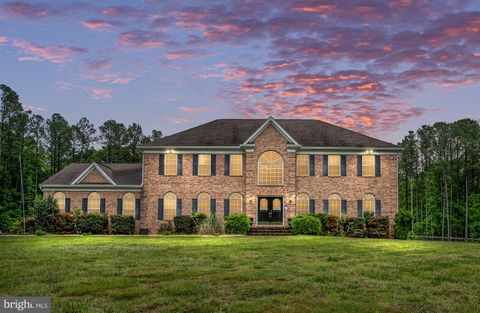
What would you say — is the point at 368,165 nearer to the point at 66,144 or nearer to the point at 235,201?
the point at 235,201

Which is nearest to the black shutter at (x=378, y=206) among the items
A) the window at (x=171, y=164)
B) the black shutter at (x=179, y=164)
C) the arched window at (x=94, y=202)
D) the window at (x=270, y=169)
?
the window at (x=270, y=169)

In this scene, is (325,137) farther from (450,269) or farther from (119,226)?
(450,269)

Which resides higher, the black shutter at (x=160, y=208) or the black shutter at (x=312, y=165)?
the black shutter at (x=312, y=165)

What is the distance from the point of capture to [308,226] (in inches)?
1288

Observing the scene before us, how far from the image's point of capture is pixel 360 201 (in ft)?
124

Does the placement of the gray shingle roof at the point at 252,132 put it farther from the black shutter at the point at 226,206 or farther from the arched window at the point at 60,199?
the arched window at the point at 60,199

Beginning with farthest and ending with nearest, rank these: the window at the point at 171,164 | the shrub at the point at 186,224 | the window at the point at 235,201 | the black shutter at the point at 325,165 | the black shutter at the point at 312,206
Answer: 1. the window at the point at 171,164
2. the black shutter at the point at 325,165
3. the window at the point at 235,201
4. the black shutter at the point at 312,206
5. the shrub at the point at 186,224

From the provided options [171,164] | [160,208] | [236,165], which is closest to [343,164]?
[236,165]

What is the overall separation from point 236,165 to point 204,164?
2.56 metres

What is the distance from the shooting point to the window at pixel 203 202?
38.1 metres

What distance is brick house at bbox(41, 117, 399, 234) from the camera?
37312 millimetres

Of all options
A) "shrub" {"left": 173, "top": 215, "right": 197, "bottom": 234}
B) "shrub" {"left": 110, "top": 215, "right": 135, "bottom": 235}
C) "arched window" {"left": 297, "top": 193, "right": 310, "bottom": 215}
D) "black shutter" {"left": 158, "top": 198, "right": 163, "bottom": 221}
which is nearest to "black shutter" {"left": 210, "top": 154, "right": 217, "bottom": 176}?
"shrub" {"left": 173, "top": 215, "right": 197, "bottom": 234}

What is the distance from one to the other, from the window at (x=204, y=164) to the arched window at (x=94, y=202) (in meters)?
8.46

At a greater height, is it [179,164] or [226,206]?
[179,164]
